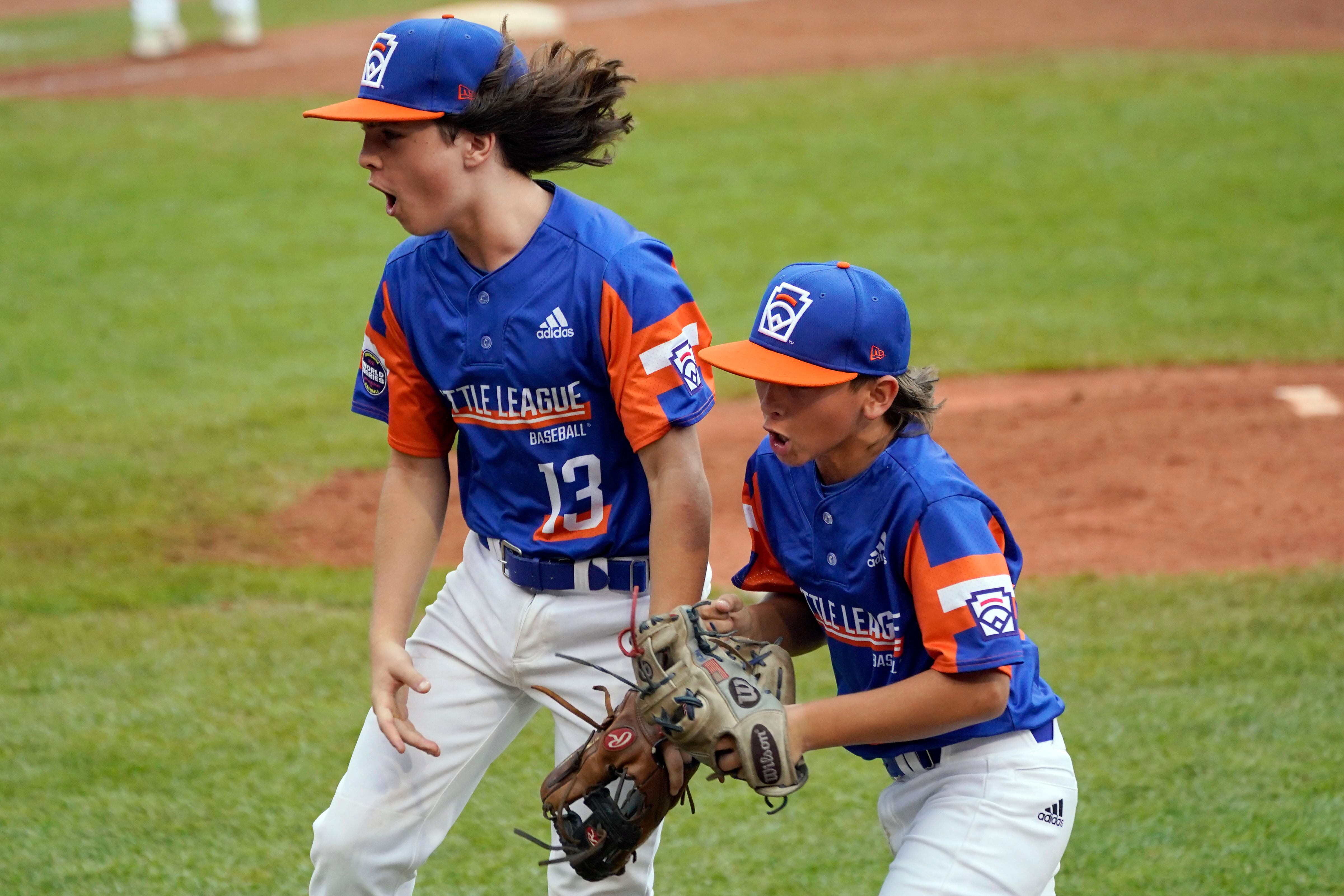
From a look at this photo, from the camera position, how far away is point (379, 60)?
9.39 ft

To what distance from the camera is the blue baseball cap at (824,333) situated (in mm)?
2646

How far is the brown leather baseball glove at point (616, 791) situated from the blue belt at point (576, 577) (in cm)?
29

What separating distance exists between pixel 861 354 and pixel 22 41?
20252 mm

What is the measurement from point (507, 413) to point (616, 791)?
0.78 meters

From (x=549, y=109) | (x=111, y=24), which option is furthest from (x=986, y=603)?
(x=111, y=24)

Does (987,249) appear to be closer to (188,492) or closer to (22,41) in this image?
(188,492)

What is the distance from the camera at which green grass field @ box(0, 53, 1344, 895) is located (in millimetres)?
4293

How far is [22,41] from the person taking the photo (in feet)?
65.6

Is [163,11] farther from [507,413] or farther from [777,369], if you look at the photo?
[777,369]

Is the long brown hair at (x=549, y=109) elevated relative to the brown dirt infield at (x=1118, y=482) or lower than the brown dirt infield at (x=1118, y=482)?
elevated

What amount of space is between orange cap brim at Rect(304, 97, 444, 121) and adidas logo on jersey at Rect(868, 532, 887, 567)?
1156mm

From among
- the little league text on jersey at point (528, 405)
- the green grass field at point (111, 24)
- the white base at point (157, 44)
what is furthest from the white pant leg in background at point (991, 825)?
the green grass field at point (111, 24)

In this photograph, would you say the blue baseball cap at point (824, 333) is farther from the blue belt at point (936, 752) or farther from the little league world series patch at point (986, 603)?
the blue belt at point (936, 752)

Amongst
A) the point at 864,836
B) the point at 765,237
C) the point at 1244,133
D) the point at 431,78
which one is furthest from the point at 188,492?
the point at 1244,133
